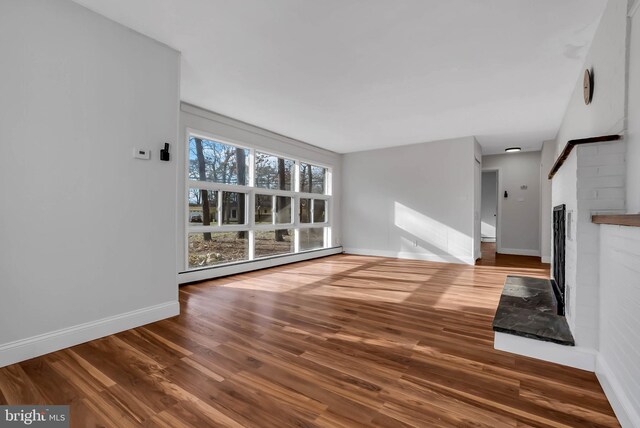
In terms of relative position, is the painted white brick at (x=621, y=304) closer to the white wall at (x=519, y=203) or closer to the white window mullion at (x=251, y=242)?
the white window mullion at (x=251, y=242)

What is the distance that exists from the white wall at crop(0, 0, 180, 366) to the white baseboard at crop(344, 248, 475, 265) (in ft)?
15.8

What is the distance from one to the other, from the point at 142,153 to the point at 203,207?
1878mm

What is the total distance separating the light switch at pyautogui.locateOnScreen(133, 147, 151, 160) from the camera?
99.7 inches

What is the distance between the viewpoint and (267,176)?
18.1 ft

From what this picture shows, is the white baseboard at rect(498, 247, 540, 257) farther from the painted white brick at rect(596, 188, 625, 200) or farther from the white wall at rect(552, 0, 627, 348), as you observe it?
the painted white brick at rect(596, 188, 625, 200)

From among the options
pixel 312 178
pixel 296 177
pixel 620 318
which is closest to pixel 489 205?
pixel 312 178

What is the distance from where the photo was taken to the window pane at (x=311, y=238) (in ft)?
21.0

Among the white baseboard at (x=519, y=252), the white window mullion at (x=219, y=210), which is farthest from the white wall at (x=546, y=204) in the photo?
the white window mullion at (x=219, y=210)

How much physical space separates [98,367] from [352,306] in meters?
2.12

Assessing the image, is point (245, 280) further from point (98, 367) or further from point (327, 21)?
point (327, 21)

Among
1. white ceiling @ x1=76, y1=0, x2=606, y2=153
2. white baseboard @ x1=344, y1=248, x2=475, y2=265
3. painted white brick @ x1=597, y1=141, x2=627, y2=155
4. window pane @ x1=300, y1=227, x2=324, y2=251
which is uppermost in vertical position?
white ceiling @ x1=76, y1=0, x2=606, y2=153

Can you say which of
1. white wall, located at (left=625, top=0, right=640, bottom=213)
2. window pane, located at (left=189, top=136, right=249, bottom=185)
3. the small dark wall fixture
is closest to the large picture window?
window pane, located at (left=189, top=136, right=249, bottom=185)

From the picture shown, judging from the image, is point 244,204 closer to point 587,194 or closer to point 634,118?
point 587,194

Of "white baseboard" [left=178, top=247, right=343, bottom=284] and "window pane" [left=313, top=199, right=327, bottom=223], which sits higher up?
"window pane" [left=313, top=199, right=327, bottom=223]
